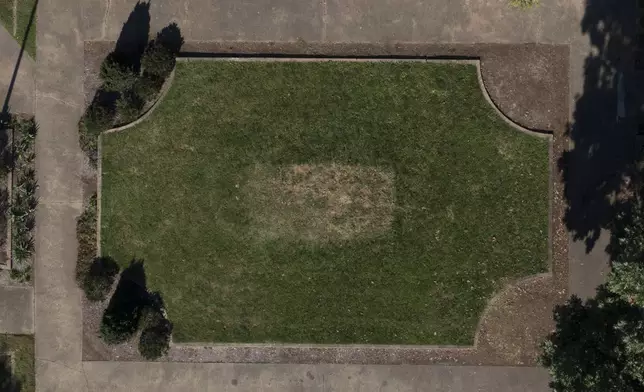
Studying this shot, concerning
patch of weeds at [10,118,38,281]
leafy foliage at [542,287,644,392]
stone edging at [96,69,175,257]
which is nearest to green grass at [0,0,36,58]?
patch of weeds at [10,118,38,281]

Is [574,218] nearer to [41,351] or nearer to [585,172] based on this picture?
[585,172]

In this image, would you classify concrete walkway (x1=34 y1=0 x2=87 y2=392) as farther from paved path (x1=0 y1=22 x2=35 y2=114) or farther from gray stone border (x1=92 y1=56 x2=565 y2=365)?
gray stone border (x1=92 y1=56 x2=565 y2=365)

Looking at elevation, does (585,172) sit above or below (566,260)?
above

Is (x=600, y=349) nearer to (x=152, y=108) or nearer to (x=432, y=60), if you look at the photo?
(x=432, y=60)

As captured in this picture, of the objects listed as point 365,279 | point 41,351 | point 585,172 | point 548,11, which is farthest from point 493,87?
point 41,351

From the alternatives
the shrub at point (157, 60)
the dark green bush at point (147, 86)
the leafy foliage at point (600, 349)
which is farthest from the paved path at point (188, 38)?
the leafy foliage at point (600, 349)

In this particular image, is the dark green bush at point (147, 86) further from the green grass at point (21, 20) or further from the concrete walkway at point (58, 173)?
the green grass at point (21, 20)
